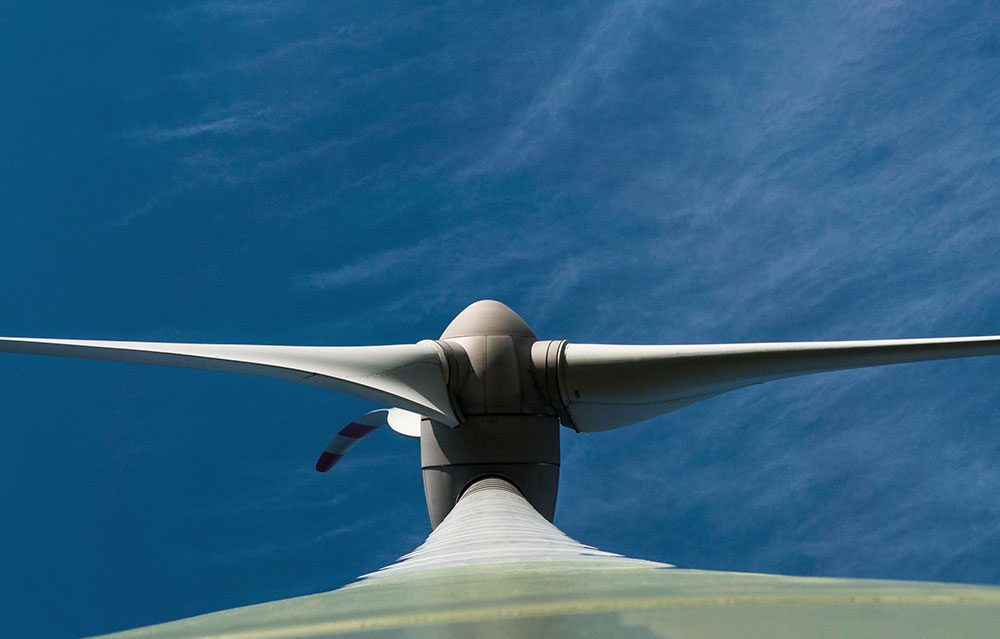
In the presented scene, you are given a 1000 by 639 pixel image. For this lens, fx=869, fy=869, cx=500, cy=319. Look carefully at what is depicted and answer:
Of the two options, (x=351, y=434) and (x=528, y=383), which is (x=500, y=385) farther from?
(x=351, y=434)

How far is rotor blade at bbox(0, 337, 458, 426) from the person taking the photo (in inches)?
256

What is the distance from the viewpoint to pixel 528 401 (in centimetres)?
968

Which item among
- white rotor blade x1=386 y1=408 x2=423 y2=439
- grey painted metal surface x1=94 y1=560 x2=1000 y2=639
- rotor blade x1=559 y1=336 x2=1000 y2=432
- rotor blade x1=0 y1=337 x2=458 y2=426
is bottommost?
grey painted metal surface x1=94 y1=560 x2=1000 y2=639

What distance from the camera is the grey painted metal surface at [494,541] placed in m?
3.50

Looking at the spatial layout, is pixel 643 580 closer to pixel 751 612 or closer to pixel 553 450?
pixel 751 612

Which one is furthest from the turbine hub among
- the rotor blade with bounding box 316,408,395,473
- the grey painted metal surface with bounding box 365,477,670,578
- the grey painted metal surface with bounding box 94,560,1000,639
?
the grey painted metal surface with bounding box 94,560,1000,639

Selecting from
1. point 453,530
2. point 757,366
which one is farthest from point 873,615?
point 757,366

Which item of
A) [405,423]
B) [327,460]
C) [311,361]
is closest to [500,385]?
[405,423]

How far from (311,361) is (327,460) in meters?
6.23

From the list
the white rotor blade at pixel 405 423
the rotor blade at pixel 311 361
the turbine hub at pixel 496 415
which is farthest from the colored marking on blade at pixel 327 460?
the rotor blade at pixel 311 361

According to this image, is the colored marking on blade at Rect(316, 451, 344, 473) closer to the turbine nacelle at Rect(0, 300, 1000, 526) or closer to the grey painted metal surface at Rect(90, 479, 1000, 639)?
the turbine nacelle at Rect(0, 300, 1000, 526)

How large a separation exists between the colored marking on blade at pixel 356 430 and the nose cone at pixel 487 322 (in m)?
2.67

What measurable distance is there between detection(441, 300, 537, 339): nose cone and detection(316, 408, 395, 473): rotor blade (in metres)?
2.15

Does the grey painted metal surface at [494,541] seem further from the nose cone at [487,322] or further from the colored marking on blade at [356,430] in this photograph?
the colored marking on blade at [356,430]
